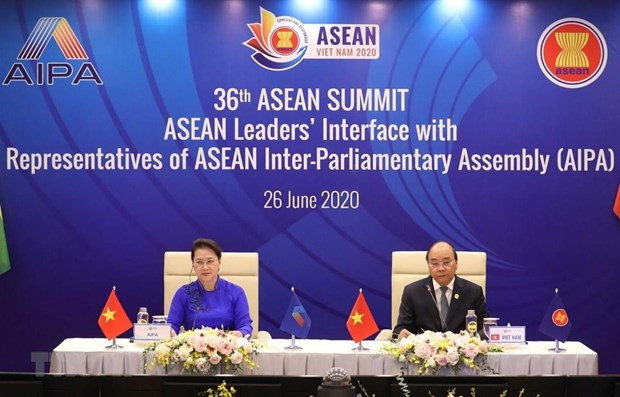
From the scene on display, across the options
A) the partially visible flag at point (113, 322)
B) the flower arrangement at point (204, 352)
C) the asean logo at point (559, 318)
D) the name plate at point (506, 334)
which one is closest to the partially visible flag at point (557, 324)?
the asean logo at point (559, 318)

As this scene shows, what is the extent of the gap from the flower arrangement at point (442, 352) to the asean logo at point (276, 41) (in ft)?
8.86

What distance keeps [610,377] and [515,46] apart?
371cm

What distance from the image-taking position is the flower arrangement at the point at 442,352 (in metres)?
4.33

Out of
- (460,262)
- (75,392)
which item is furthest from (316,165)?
(75,392)

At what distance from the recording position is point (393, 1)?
6.61 metres

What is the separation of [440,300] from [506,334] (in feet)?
1.96

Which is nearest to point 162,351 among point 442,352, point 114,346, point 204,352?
Answer: point 204,352

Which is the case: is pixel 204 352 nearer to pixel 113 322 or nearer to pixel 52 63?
pixel 113 322

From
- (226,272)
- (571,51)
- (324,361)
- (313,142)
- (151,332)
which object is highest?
(571,51)

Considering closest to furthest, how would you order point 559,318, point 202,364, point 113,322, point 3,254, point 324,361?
point 202,364, point 324,361, point 559,318, point 113,322, point 3,254

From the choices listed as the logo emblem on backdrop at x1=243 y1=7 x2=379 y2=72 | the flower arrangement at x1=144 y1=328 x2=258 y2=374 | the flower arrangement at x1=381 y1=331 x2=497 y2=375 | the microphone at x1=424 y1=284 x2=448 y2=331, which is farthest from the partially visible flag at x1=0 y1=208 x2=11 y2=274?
the flower arrangement at x1=381 y1=331 x2=497 y2=375

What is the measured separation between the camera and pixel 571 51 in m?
6.66

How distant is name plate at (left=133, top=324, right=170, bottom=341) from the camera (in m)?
4.75

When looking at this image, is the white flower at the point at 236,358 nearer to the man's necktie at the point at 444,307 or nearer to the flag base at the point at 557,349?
the man's necktie at the point at 444,307
